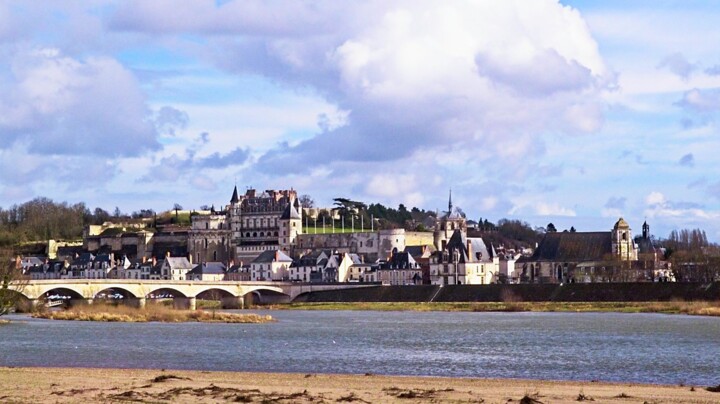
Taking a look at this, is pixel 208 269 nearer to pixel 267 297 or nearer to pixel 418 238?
pixel 267 297

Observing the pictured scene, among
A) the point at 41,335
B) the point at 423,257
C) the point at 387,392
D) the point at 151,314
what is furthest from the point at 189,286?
the point at 387,392

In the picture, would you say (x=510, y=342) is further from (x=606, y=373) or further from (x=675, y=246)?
(x=675, y=246)

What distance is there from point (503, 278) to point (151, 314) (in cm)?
4951

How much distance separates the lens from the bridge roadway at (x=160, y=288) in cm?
8144

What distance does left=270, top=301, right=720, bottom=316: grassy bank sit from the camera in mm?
80000

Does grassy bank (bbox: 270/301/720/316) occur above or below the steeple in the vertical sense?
below

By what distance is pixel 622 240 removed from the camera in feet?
371

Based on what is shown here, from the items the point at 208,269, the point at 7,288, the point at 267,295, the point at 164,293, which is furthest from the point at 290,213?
the point at 7,288

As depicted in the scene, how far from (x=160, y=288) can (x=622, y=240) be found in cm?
4249

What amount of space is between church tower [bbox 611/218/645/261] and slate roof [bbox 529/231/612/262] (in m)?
0.61

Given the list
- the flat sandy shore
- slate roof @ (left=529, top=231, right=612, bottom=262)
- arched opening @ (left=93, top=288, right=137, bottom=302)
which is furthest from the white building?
the flat sandy shore

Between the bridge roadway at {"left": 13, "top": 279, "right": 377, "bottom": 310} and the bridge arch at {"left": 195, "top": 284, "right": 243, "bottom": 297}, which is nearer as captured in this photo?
the bridge roadway at {"left": 13, "top": 279, "right": 377, "bottom": 310}

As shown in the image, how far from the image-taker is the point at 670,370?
111 feet

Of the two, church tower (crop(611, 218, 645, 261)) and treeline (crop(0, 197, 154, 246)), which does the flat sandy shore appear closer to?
church tower (crop(611, 218, 645, 261))
